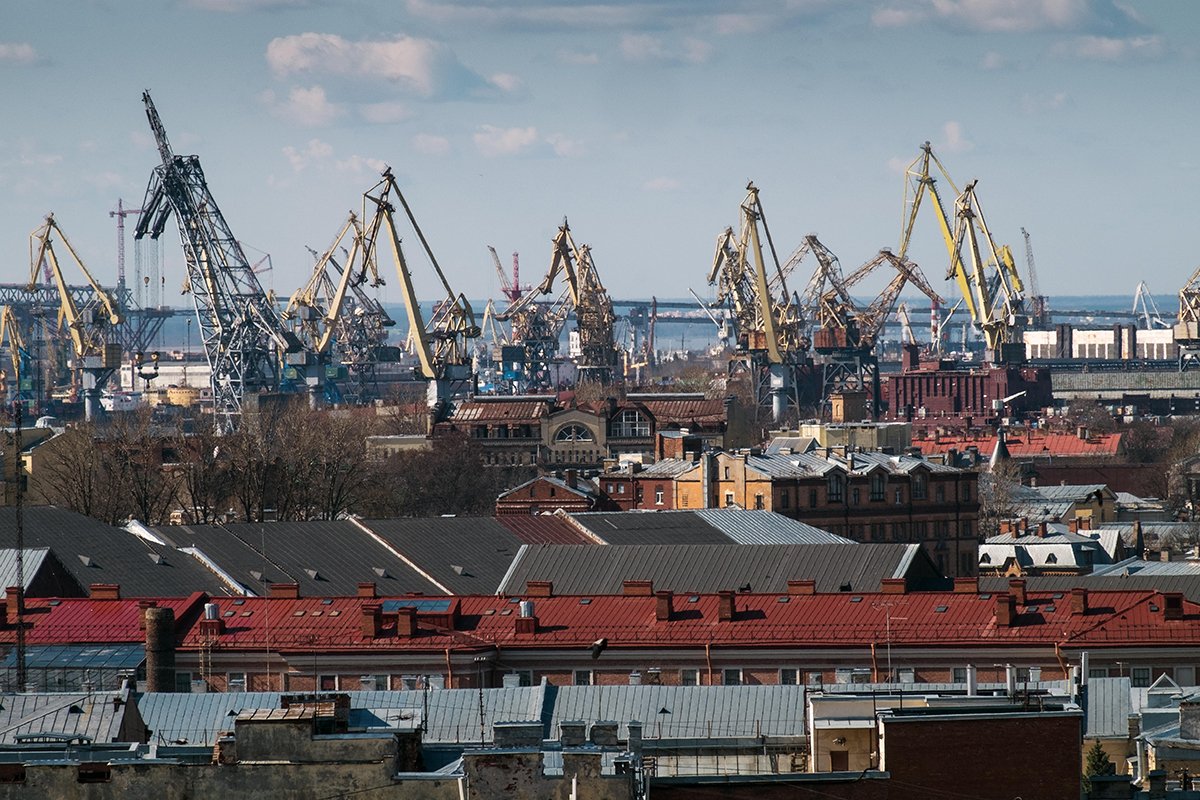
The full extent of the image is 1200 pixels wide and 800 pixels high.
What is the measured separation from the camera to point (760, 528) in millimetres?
76312

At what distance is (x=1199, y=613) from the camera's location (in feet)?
173

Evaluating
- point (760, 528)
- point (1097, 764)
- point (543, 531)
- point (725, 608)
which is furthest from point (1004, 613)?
point (760, 528)

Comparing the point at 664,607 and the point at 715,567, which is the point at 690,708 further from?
the point at 715,567

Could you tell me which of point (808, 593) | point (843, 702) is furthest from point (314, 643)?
point (843, 702)

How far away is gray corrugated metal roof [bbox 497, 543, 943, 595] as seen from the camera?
62.7 m

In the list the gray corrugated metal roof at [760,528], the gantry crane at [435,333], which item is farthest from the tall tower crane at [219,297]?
the gray corrugated metal roof at [760,528]

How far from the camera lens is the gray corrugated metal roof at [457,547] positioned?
2603 inches

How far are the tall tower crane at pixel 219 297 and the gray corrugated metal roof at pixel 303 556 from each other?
109212 millimetres

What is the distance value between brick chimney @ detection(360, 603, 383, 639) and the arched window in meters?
82.5

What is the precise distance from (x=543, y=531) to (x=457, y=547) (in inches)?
195

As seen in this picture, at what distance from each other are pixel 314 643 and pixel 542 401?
88.0m

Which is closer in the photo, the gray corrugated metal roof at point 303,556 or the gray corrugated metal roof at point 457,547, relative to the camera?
the gray corrugated metal roof at point 303,556

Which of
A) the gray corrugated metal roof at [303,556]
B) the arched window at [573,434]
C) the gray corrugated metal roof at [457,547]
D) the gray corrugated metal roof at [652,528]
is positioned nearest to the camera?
the gray corrugated metal roof at [303,556]

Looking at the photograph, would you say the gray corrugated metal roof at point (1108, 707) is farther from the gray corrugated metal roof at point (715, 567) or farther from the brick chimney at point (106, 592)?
the brick chimney at point (106, 592)
